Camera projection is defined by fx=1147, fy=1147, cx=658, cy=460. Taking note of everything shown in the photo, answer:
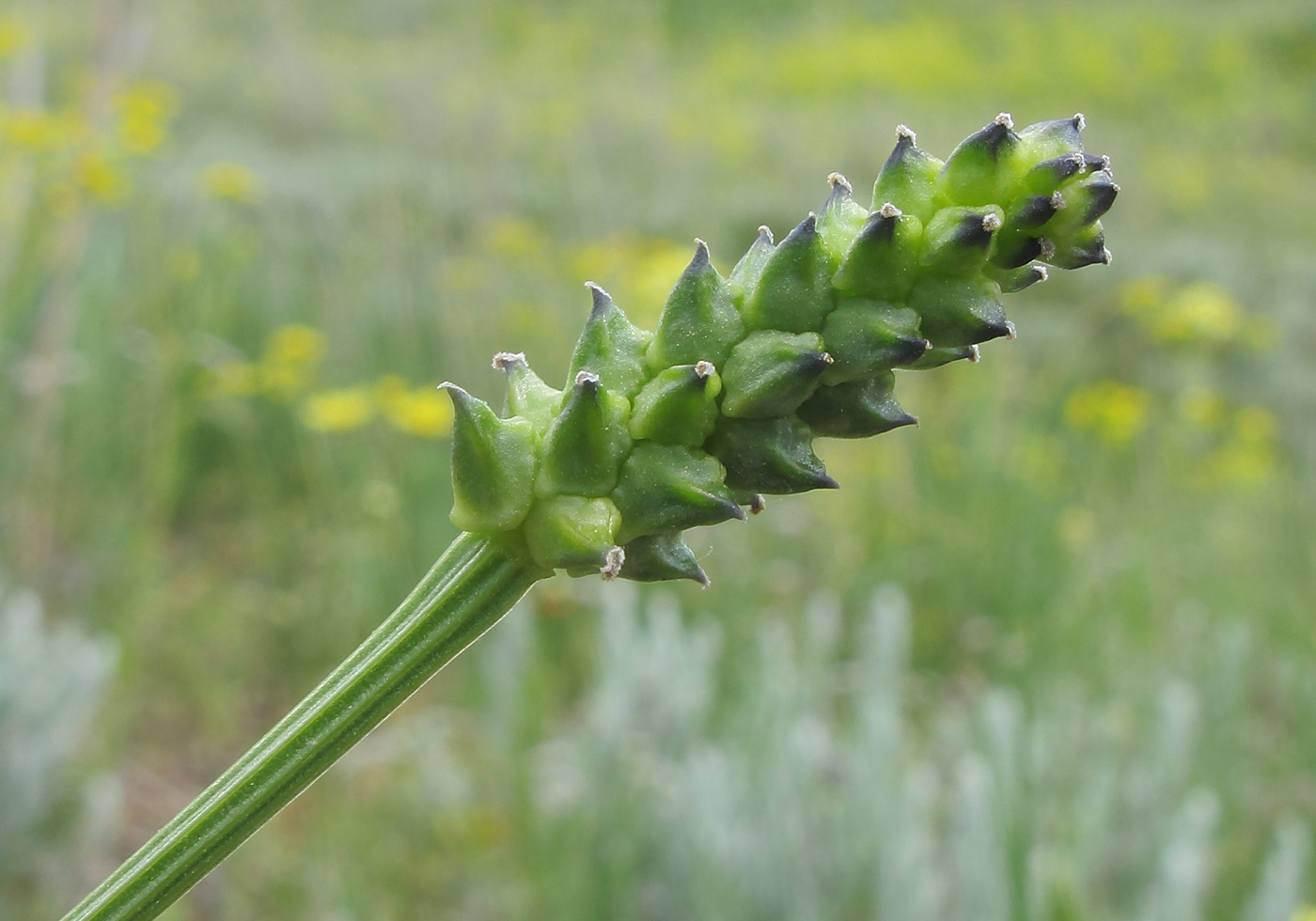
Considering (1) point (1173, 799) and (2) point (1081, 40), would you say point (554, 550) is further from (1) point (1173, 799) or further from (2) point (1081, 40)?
(2) point (1081, 40)

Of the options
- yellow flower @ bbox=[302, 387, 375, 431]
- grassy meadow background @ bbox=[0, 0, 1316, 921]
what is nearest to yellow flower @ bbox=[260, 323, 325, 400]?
grassy meadow background @ bbox=[0, 0, 1316, 921]

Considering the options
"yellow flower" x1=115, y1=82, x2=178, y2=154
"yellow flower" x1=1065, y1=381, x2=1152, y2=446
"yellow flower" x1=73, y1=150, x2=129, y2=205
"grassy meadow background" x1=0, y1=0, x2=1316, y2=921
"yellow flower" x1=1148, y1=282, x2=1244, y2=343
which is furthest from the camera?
"yellow flower" x1=1065, y1=381, x2=1152, y2=446

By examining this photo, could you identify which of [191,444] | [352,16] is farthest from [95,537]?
[352,16]

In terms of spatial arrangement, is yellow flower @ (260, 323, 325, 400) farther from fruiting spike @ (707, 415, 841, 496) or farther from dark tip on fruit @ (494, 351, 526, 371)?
fruiting spike @ (707, 415, 841, 496)

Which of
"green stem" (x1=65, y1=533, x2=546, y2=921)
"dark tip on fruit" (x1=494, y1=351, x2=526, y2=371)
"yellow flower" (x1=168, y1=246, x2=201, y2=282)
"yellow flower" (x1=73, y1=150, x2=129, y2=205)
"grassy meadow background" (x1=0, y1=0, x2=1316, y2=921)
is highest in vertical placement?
"yellow flower" (x1=168, y1=246, x2=201, y2=282)

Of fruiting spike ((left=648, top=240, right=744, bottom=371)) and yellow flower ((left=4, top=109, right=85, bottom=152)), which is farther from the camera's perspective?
yellow flower ((left=4, top=109, right=85, bottom=152))

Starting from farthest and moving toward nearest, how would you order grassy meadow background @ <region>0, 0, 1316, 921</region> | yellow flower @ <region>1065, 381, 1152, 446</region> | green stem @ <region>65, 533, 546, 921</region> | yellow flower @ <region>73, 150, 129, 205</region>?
yellow flower @ <region>1065, 381, 1152, 446</region> → yellow flower @ <region>73, 150, 129, 205</region> → grassy meadow background @ <region>0, 0, 1316, 921</region> → green stem @ <region>65, 533, 546, 921</region>

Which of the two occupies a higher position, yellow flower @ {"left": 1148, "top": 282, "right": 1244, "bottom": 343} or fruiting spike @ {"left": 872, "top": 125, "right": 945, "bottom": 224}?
yellow flower @ {"left": 1148, "top": 282, "right": 1244, "bottom": 343}

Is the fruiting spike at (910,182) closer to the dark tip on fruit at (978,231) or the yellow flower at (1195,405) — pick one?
the dark tip on fruit at (978,231)

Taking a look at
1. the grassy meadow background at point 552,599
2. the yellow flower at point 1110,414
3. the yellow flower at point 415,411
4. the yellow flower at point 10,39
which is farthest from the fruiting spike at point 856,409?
the yellow flower at point 1110,414
